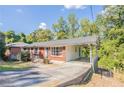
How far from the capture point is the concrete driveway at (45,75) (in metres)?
5.03

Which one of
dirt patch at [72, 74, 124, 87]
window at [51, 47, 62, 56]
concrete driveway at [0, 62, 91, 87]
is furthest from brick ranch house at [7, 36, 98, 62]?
dirt patch at [72, 74, 124, 87]

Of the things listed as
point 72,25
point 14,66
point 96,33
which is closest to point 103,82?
point 96,33

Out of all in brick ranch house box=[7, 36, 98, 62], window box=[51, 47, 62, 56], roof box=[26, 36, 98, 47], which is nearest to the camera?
roof box=[26, 36, 98, 47]

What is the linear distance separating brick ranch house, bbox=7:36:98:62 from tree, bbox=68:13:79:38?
16 centimetres

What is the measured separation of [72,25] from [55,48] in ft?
2.83

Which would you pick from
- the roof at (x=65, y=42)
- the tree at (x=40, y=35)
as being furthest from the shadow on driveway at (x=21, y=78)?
the tree at (x=40, y=35)

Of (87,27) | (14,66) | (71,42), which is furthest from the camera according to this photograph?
(71,42)

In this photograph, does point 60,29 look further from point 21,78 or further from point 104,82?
point 104,82

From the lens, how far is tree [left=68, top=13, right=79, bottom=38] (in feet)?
17.3

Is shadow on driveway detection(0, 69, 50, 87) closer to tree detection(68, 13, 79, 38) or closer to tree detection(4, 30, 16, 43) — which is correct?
tree detection(4, 30, 16, 43)

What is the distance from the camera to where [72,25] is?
5.39 meters

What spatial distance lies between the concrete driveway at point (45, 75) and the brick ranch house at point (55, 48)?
26 cm
